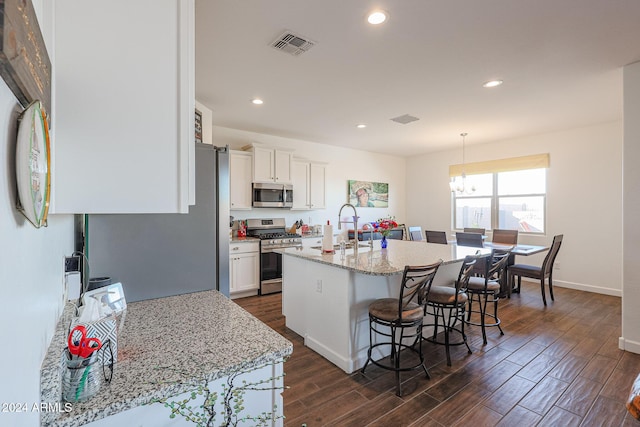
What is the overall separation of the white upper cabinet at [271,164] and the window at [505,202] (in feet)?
10.7

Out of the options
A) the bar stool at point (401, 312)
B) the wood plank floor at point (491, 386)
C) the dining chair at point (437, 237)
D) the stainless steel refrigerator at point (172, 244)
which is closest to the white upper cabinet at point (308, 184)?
the dining chair at point (437, 237)

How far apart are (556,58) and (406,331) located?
280 centimetres

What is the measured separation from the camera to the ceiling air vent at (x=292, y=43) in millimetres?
2301

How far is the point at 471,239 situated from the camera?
4.46 m

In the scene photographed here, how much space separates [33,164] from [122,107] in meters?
0.37

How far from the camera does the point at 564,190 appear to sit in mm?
5023

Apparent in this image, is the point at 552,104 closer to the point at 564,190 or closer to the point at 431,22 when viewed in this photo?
the point at 564,190

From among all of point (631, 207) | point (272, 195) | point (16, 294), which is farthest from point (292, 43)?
point (631, 207)

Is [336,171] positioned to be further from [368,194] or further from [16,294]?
[16,294]

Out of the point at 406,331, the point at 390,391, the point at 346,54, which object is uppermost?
the point at 346,54

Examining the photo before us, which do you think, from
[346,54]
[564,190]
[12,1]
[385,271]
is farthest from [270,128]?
[564,190]

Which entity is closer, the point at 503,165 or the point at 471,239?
the point at 471,239

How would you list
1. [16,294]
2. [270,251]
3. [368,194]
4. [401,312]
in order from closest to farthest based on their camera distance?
[16,294]
[401,312]
[270,251]
[368,194]

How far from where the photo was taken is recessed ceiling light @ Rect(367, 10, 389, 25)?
6.67ft
